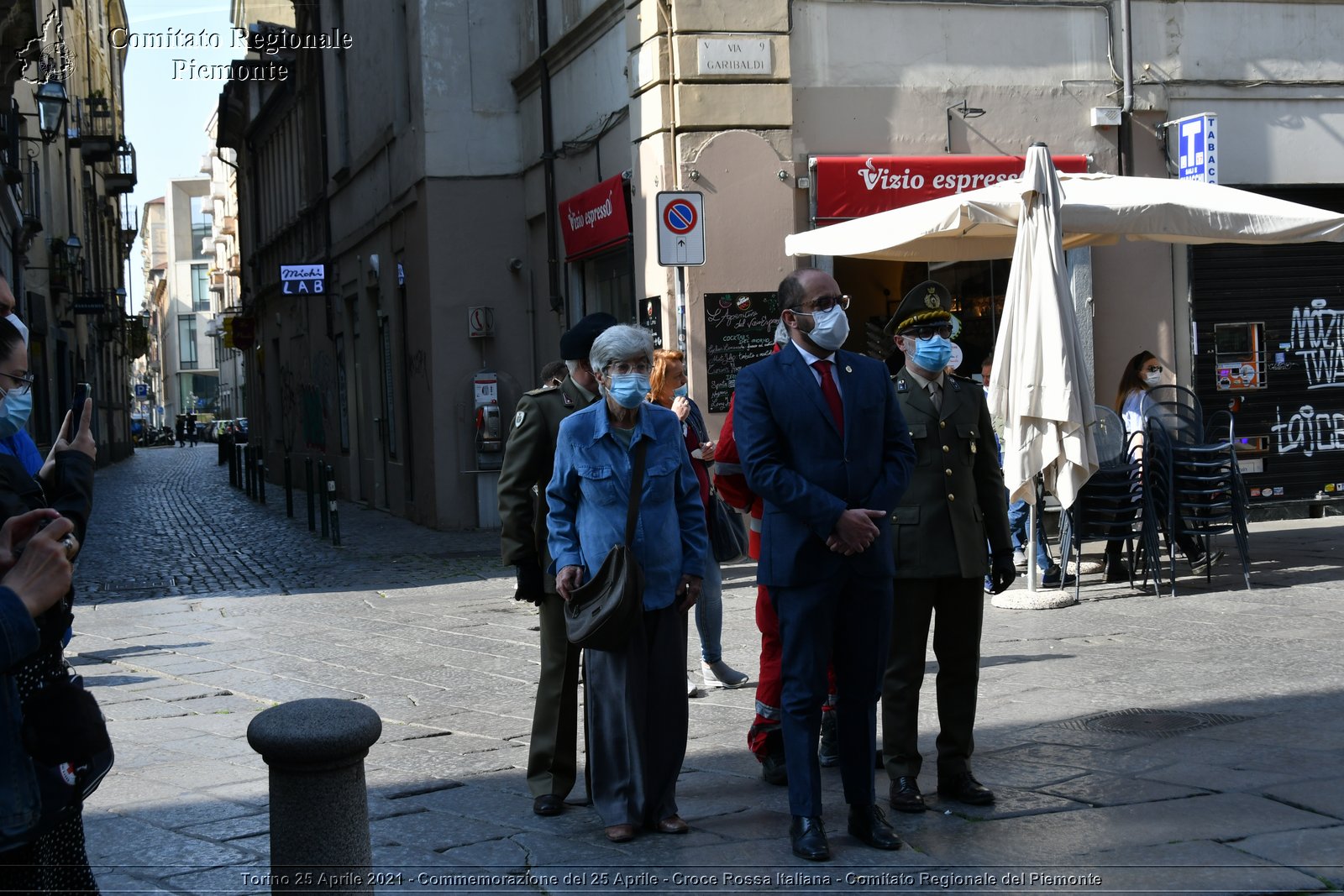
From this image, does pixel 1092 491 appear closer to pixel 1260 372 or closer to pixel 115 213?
pixel 1260 372

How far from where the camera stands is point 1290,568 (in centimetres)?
1116

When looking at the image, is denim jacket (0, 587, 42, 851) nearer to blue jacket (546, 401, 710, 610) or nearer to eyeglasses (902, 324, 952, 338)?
blue jacket (546, 401, 710, 610)

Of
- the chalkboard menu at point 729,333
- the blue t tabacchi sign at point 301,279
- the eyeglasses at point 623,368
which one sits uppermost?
the blue t tabacchi sign at point 301,279

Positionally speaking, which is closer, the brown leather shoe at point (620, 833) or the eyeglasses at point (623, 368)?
the brown leather shoe at point (620, 833)

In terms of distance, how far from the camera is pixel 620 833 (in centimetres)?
511

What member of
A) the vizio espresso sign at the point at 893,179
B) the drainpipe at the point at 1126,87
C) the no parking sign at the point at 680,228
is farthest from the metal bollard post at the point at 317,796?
the drainpipe at the point at 1126,87

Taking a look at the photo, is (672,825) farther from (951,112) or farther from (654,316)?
(951,112)

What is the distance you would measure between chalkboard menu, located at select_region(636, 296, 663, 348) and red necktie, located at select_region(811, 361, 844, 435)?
8319mm

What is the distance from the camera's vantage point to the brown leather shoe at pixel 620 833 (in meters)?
5.11

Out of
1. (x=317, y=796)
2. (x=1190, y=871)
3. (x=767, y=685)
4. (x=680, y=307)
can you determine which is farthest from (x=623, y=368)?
(x=680, y=307)

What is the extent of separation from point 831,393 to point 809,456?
0.24 meters

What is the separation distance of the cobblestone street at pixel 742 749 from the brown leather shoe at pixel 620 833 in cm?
5

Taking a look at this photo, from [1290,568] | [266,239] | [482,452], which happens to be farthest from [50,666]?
[266,239]

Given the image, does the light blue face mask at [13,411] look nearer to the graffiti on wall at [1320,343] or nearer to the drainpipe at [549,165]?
the drainpipe at [549,165]
